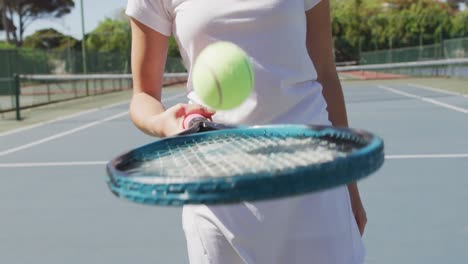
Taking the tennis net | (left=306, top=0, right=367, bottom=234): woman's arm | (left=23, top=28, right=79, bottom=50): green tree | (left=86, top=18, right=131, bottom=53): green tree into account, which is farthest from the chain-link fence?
(left=23, top=28, right=79, bottom=50): green tree

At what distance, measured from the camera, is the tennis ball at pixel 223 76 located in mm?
1245

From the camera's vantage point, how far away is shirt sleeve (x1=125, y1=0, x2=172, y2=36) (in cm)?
137

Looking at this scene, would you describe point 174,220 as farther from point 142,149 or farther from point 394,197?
point 142,149

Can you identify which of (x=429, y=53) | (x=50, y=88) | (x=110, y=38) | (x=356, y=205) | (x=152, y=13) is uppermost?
(x=110, y=38)

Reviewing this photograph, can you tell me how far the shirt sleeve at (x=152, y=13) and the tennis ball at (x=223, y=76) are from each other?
135 mm

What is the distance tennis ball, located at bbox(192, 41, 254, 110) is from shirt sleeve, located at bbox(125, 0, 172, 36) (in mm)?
135

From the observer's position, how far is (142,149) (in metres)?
1.22

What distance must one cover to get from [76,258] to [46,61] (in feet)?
49.6

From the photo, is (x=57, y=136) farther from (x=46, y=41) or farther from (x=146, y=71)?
(x=46, y=41)

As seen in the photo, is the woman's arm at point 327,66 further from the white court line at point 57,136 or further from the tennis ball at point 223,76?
the white court line at point 57,136

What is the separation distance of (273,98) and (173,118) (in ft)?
0.71

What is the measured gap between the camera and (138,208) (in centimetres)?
418

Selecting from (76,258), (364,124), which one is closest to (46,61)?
(364,124)

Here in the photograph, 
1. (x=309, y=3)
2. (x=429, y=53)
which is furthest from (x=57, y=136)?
(x=429, y=53)
